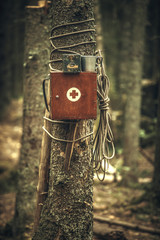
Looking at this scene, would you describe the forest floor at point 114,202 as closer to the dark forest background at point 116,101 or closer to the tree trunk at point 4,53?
the dark forest background at point 116,101

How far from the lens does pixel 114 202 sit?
18.1 ft

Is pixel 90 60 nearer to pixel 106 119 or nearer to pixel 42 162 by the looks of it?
pixel 106 119

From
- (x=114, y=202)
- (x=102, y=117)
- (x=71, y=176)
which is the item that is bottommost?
(x=114, y=202)

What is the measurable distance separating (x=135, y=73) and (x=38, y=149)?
423 centimetres

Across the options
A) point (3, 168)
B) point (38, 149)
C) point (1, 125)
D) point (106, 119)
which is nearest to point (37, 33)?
point (38, 149)

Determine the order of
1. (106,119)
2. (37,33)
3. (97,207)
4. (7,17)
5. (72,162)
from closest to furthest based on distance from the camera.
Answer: (72,162) → (106,119) → (37,33) → (97,207) → (7,17)

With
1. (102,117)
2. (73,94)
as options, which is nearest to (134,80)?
(102,117)

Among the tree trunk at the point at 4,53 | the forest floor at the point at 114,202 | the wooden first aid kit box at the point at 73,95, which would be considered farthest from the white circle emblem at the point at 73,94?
the tree trunk at the point at 4,53

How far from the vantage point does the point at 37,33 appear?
13.7 ft

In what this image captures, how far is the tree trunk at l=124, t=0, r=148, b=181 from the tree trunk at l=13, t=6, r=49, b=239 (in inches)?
142

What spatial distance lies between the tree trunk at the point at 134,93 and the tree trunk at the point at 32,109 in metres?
3.62

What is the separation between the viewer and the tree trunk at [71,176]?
2059 millimetres

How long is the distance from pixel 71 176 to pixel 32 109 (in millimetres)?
2406

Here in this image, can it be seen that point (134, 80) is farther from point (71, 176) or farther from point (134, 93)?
point (71, 176)
